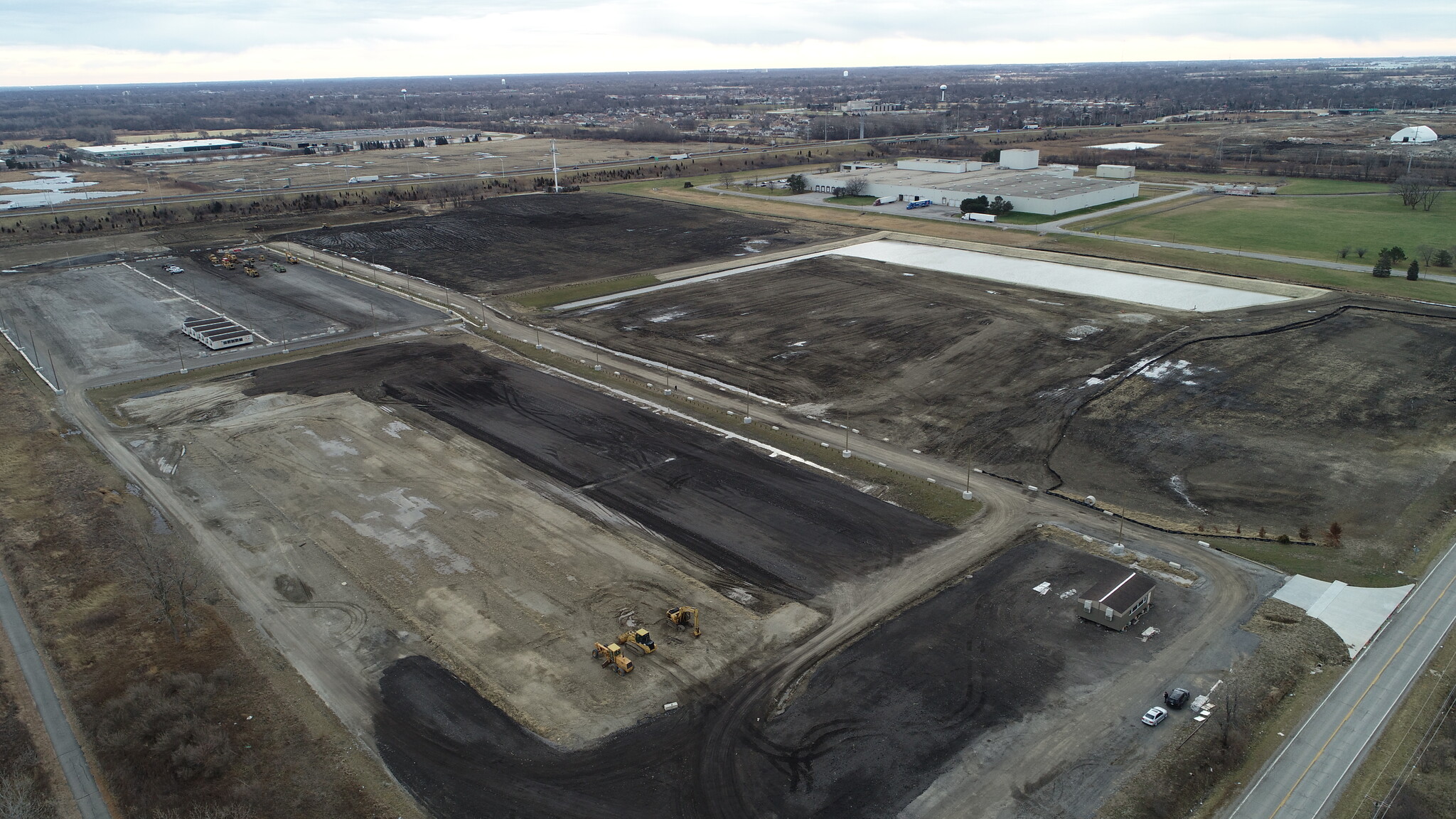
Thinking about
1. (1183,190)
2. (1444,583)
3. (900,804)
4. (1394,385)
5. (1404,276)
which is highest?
(1183,190)

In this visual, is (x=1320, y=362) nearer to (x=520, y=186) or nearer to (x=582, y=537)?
(x=582, y=537)

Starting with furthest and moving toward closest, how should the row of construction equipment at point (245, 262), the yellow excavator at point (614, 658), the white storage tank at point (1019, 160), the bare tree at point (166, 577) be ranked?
the white storage tank at point (1019, 160) → the row of construction equipment at point (245, 262) → the bare tree at point (166, 577) → the yellow excavator at point (614, 658)

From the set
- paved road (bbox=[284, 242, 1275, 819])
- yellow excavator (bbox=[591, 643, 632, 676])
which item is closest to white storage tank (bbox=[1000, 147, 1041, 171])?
paved road (bbox=[284, 242, 1275, 819])

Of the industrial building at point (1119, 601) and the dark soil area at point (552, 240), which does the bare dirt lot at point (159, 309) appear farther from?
the industrial building at point (1119, 601)

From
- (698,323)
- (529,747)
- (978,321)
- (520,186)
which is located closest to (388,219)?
(520,186)

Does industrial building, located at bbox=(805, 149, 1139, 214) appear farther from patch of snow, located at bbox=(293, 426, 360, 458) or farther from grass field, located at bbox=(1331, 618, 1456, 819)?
patch of snow, located at bbox=(293, 426, 360, 458)

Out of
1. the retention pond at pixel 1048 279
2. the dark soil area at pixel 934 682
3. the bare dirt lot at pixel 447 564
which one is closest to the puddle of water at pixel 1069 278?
the retention pond at pixel 1048 279
